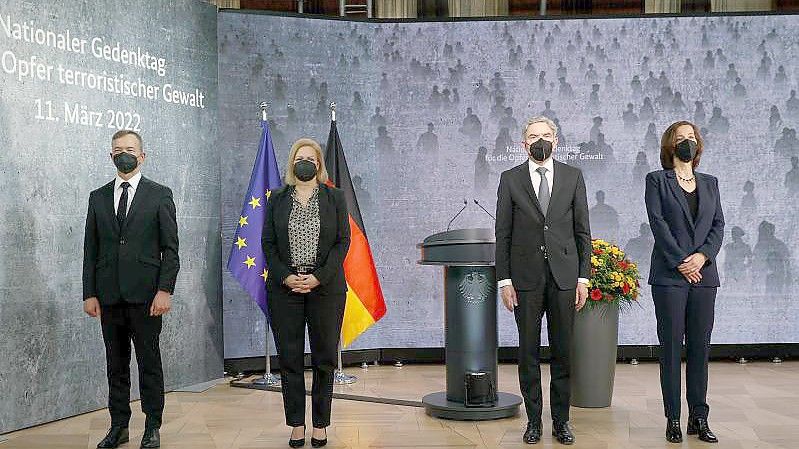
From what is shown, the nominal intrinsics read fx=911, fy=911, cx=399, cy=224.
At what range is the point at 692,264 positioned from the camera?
466 centimetres

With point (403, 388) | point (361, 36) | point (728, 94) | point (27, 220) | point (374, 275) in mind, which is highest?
point (361, 36)

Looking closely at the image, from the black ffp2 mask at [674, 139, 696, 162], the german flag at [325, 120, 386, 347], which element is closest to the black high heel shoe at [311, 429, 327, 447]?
the german flag at [325, 120, 386, 347]

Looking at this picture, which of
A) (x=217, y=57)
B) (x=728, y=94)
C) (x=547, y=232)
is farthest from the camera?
(x=728, y=94)

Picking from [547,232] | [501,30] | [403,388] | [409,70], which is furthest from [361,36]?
[547,232]

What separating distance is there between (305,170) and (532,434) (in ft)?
5.97

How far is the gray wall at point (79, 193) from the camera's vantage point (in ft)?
17.5

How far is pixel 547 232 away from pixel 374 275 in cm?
234

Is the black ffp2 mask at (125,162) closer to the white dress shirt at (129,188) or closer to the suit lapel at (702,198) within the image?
the white dress shirt at (129,188)

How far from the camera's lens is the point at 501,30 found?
25.5 ft

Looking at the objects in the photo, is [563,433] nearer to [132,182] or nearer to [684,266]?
[684,266]

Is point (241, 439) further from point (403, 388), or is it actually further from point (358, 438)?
point (403, 388)

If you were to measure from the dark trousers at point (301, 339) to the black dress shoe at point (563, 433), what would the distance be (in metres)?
1.23

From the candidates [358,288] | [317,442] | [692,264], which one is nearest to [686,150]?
[692,264]

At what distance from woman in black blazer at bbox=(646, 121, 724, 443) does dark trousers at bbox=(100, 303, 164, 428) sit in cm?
266
